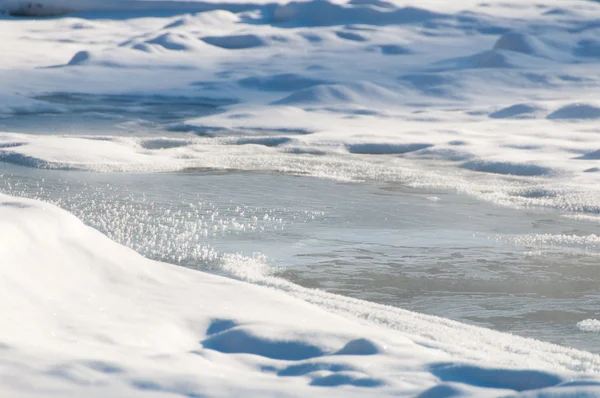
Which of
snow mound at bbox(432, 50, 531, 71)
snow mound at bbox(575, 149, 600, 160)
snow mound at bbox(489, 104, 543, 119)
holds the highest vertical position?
snow mound at bbox(432, 50, 531, 71)

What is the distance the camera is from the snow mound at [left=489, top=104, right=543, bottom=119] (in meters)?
8.77

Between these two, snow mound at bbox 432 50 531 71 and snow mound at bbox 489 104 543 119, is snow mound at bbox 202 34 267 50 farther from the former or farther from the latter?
snow mound at bbox 489 104 543 119

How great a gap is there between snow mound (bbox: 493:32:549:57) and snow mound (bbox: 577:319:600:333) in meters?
9.79

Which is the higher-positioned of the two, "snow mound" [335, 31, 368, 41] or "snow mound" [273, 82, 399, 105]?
"snow mound" [335, 31, 368, 41]

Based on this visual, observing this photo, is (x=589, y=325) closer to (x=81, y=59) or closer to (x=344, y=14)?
(x=81, y=59)

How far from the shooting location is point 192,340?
229cm

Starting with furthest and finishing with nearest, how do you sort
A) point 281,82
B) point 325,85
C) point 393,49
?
1. point 393,49
2. point 281,82
3. point 325,85

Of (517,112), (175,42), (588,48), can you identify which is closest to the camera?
(517,112)

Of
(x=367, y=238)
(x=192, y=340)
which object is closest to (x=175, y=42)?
(x=367, y=238)

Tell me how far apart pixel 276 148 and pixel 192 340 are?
5.11 metres

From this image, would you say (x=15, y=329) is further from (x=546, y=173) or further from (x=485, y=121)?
(x=485, y=121)

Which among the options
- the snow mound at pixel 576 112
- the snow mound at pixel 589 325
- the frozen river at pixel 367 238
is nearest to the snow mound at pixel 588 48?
the snow mound at pixel 576 112

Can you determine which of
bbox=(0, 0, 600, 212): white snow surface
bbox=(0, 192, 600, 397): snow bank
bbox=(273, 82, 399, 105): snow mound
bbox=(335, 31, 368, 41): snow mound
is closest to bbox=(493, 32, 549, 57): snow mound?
bbox=(0, 0, 600, 212): white snow surface

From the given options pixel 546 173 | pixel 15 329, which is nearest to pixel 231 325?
pixel 15 329
